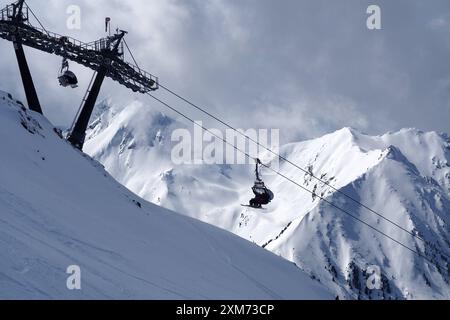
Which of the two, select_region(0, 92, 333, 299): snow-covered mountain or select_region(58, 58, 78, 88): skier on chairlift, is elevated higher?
select_region(58, 58, 78, 88): skier on chairlift

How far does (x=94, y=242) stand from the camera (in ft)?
71.9

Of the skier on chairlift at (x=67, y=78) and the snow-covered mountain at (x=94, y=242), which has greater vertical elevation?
the skier on chairlift at (x=67, y=78)

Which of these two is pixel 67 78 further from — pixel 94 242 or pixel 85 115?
pixel 94 242

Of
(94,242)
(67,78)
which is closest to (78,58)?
(67,78)

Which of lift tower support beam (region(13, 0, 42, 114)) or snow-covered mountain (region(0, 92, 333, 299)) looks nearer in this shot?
snow-covered mountain (region(0, 92, 333, 299))

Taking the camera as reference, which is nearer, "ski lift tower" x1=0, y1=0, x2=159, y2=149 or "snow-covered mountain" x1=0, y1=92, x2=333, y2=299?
"snow-covered mountain" x1=0, y1=92, x2=333, y2=299

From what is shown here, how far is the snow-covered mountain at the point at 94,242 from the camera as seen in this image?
15750mm

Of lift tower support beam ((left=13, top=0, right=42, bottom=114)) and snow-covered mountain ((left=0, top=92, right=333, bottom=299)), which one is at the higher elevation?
lift tower support beam ((left=13, top=0, right=42, bottom=114))

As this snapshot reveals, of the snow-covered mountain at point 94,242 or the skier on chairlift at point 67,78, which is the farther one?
the skier on chairlift at point 67,78

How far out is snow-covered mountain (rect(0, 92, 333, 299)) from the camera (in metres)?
15.8

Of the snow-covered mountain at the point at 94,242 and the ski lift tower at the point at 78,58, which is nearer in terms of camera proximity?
the snow-covered mountain at the point at 94,242

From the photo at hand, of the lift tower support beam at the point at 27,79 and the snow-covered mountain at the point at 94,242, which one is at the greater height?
the lift tower support beam at the point at 27,79

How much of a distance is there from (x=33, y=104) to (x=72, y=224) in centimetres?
2144
